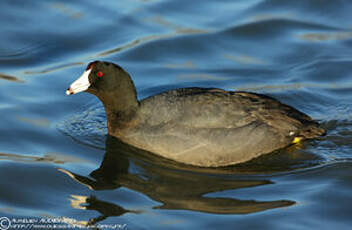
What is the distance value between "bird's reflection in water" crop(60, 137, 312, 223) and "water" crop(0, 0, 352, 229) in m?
0.02

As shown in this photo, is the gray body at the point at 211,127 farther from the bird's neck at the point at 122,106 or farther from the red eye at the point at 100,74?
the red eye at the point at 100,74

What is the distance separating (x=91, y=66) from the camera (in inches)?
297

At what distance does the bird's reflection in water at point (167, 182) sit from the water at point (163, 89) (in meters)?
0.02

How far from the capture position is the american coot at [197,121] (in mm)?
7297

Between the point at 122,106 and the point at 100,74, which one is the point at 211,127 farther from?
the point at 100,74

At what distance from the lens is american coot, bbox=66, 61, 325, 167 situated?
287 inches

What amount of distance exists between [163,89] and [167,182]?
259cm

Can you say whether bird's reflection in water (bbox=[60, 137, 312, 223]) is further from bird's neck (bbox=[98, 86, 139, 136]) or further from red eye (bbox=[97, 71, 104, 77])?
red eye (bbox=[97, 71, 104, 77])

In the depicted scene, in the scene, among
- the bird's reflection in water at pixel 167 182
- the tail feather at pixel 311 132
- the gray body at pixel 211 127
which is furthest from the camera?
the tail feather at pixel 311 132

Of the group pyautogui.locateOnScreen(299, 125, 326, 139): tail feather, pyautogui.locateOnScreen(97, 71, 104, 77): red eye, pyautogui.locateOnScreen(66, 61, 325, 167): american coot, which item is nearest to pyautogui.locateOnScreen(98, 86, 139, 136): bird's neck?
pyautogui.locateOnScreen(66, 61, 325, 167): american coot

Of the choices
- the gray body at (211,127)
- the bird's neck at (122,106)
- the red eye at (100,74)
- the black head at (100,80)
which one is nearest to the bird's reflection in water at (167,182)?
the gray body at (211,127)

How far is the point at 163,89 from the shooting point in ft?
30.6

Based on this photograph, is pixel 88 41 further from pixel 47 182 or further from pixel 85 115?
pixel 47 182

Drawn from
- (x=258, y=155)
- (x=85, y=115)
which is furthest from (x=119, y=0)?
(x=258, y=155)
